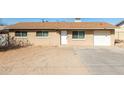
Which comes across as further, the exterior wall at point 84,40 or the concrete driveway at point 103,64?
the exterior wall at point 84,40

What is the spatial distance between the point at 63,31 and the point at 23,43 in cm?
565

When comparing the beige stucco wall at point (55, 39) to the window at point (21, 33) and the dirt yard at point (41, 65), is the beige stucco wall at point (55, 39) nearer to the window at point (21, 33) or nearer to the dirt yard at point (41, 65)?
the window at point (21, 33)

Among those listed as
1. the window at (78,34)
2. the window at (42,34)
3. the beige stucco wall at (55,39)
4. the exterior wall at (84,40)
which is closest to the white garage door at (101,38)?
A: the beige stucco wall at (55,39)

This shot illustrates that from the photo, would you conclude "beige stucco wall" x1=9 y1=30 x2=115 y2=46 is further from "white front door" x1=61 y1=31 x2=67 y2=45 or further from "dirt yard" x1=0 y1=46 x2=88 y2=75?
"dirt yard" x1=0 y1=46 x2=88 y2=75

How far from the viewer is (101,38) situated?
107 ft

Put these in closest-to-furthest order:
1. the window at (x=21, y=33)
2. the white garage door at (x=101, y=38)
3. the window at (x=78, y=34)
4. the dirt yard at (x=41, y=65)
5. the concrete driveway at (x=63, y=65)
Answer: the concrete driveway at (x=63, y=65) → the dirt yard at (x=41, y=65) → the white garage door at (x=101, y=38) → the window at (x=78, y=34) → the window at (x=21, y=33)

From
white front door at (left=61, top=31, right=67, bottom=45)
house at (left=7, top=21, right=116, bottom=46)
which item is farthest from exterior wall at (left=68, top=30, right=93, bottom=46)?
white front door at (left=61, top=31, right=67, bottom=45)

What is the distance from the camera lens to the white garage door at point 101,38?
32500 millimetres
